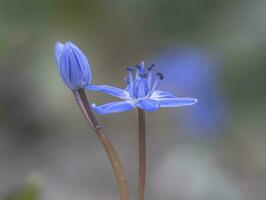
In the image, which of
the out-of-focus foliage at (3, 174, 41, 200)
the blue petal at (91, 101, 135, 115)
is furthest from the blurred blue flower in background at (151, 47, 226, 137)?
the blue petal at (91, 101, 135, 115)

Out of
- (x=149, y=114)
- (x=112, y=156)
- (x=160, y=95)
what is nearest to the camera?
(x=112, y=156)

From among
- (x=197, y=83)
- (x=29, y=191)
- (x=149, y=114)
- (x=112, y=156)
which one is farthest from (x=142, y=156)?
(x=149, y=114)

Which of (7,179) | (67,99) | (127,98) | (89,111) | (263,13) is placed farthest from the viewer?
(263,13)

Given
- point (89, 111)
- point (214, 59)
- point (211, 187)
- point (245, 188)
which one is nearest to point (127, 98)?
point (89, 111)

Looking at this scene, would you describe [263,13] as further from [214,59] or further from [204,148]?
[204,148]

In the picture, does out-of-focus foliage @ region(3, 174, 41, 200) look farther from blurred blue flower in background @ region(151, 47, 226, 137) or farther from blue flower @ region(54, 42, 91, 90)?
blurred blue flower in background @ region(151, 47, 226, 137)

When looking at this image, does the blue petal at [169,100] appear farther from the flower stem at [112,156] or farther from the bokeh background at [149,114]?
the bokeh background at [149,114]

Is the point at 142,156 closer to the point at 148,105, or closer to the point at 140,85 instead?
the point at 148,105
